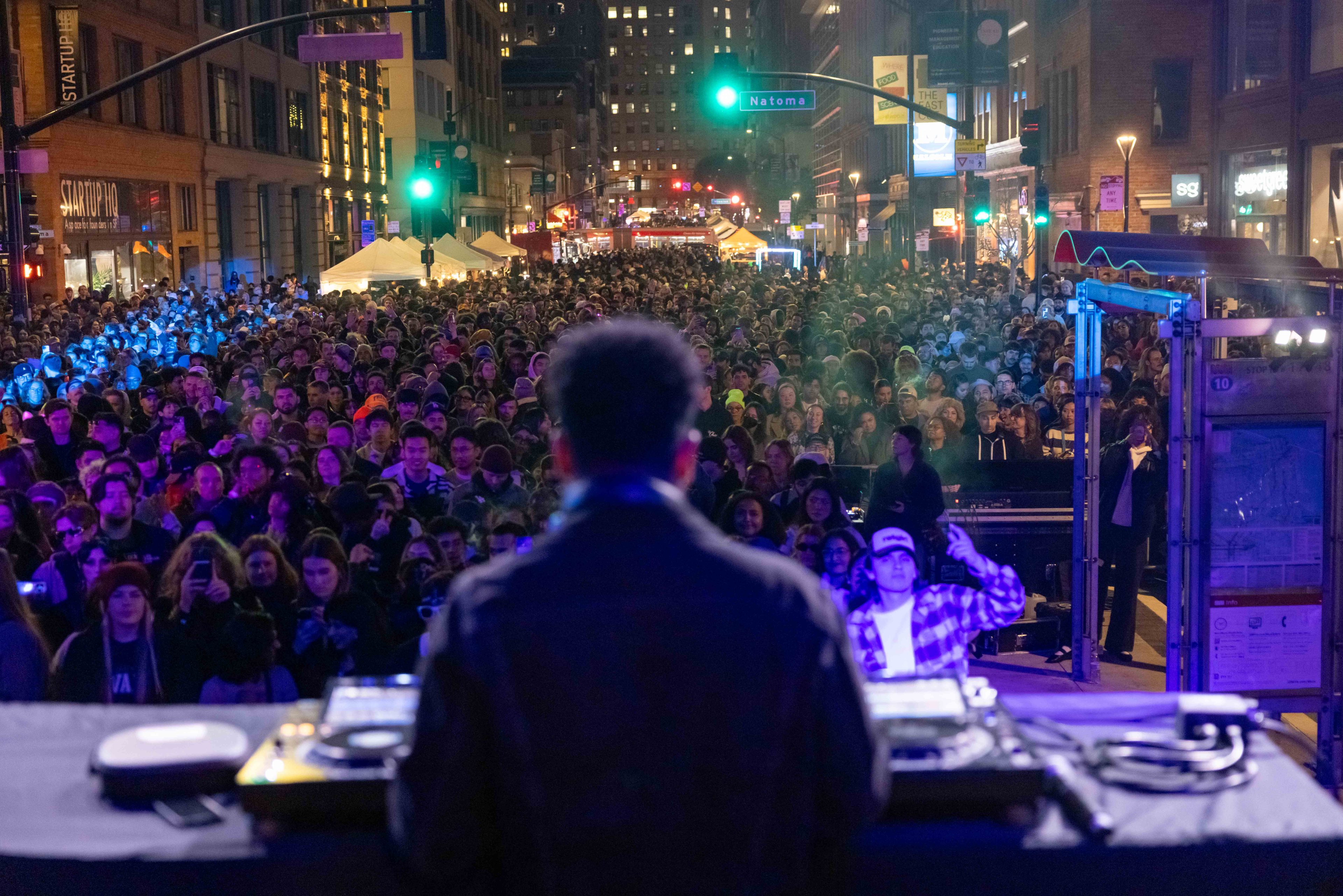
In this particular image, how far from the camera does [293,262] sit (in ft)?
197

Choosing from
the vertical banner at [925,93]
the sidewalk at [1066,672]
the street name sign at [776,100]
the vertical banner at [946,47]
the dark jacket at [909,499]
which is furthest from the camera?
the vertical banner at [925,93]

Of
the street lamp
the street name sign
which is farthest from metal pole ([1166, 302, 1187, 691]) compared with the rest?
the street lamp

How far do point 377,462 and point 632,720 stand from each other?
1065cm

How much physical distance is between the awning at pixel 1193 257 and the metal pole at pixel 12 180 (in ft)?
59.6

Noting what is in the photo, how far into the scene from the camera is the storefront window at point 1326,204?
29.8m

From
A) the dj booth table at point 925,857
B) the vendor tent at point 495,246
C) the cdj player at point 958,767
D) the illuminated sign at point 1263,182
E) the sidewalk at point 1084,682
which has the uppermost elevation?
the illuminated sign at point 1263,182

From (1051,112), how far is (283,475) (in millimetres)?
47717

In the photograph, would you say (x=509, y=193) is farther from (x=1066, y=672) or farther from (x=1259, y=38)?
(x=1066, y=672)

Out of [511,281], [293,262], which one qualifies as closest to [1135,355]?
[511,281]

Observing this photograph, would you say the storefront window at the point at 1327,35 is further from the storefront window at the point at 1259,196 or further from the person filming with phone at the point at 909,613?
the person filming with phone at the point at 909,613

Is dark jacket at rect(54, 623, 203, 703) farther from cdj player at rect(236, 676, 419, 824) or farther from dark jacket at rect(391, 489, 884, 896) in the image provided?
dark jacket at rect(391, 489, 884, 896)

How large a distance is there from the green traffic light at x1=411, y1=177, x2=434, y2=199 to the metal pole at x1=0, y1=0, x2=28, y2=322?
18359mm

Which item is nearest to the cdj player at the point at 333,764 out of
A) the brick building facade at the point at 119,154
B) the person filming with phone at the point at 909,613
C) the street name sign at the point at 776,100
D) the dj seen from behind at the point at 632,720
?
the dj seen from behind at the point at 632,720

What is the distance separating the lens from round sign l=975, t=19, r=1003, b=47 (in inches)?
1121
